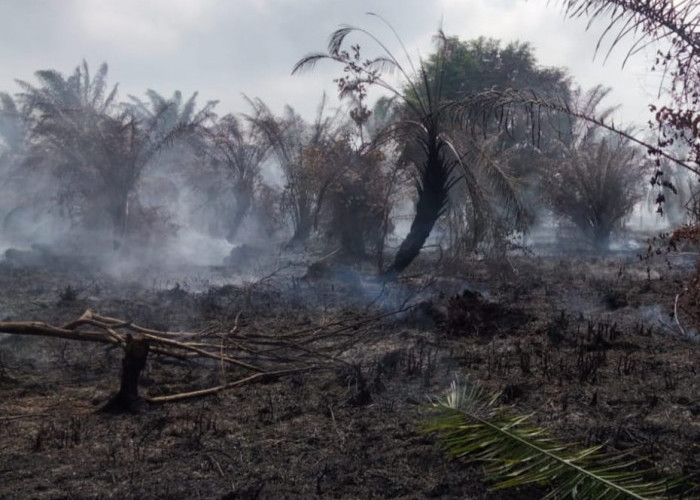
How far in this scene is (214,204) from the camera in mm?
30156

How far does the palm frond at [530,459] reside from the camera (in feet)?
10.4

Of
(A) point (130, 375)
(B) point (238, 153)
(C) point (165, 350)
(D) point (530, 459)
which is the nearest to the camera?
(D) point (530, 459)

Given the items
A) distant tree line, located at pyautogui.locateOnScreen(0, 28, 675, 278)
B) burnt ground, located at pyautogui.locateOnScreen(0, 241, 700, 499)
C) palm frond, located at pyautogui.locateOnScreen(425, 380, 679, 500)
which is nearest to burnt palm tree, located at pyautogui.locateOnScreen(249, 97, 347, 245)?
distant tree line, located at pyautogui.locateOnScreen(0, 28, 675, 278)

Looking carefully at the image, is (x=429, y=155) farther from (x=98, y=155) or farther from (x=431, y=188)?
(x=98, y=155)

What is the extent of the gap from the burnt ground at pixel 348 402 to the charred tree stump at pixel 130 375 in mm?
146

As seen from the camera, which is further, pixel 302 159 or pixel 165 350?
pixel 302 159

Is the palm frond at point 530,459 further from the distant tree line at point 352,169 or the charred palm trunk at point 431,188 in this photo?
the charred palm trunk at point 431,188

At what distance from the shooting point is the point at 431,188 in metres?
13.4

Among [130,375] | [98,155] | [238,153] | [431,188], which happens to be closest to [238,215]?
[238,153]

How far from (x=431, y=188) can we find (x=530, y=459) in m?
10.2

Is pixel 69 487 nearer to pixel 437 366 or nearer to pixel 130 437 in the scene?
pixel 130 437

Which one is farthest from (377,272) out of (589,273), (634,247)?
(634,247)

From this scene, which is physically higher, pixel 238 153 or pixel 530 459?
pixel 238 153

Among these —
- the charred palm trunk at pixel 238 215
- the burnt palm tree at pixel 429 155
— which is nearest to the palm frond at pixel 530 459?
the burnt palm tree at pixel 429 155
